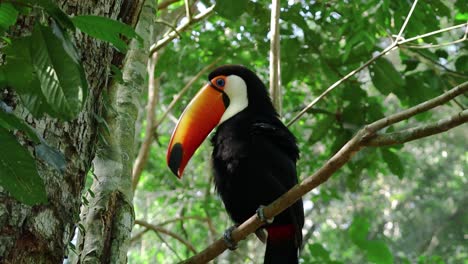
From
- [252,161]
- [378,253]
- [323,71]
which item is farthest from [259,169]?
[323,71]

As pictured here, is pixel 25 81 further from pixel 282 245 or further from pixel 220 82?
pixel 220 82

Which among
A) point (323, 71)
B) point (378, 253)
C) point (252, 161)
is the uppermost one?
point (323, 71)

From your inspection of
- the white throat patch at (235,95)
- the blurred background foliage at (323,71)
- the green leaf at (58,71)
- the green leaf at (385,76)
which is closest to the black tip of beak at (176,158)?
the white throat patch at (235,95)

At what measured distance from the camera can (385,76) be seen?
407 cm

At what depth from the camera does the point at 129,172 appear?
2.77 meters

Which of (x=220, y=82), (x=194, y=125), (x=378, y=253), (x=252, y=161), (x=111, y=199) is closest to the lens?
(x=111, y=199)

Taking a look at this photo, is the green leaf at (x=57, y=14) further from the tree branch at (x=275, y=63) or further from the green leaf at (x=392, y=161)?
the green leaf at (x=392, y=161)

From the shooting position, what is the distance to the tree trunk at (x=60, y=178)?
61.4 inches

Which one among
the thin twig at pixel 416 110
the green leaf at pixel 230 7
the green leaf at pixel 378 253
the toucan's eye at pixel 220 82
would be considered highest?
the toucan's eye at pixel 220 82

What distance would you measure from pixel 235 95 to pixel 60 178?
2261mm

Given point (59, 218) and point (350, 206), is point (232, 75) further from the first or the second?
point (350, 206)

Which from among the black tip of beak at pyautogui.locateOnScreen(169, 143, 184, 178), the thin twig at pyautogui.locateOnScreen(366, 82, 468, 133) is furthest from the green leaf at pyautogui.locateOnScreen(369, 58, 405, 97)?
the thin twig at pyautogui.locateOnScreen(366, 82, 468, 133)

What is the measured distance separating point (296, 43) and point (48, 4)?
347 cm

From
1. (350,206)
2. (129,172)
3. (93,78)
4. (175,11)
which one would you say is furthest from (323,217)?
(93,78)
